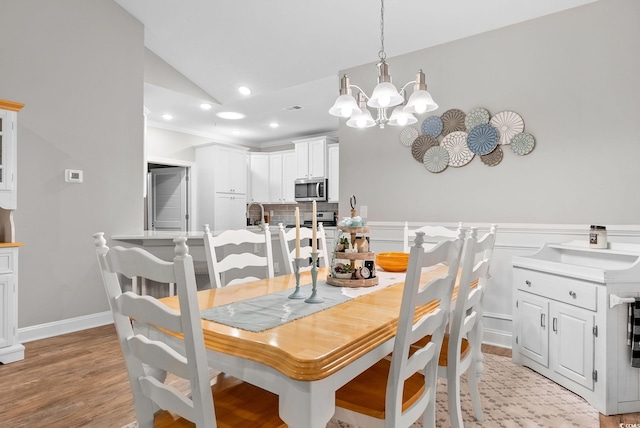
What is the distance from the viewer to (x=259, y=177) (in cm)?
729

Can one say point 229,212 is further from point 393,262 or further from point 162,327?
point 162,327

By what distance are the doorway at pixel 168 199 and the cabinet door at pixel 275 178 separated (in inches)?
60.4

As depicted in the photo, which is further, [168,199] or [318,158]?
[168,199]

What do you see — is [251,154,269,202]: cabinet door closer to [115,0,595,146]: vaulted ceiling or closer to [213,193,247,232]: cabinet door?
[213,193,247,232]: cabinet door

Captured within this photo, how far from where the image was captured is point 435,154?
3541mm

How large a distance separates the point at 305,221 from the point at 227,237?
504cm

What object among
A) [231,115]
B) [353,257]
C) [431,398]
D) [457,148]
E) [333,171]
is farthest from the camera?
[333,171]

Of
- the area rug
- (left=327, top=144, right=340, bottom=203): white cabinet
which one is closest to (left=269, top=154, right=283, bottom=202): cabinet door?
(left=327, top=144, right=340, bottom=203): white cabinet

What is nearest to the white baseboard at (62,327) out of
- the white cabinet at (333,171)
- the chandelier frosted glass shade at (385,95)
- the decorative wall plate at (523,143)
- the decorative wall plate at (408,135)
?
the chandelier frosted glass shade at (385,95)

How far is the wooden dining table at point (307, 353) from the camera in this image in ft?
2.96

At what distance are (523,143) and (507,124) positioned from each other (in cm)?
21

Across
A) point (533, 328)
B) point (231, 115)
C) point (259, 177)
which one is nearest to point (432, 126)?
point (533, 328)

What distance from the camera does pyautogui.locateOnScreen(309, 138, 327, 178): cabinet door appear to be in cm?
633

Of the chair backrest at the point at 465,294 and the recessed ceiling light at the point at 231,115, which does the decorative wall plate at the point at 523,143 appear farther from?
the recessed ceiling light at the point at 231,115
